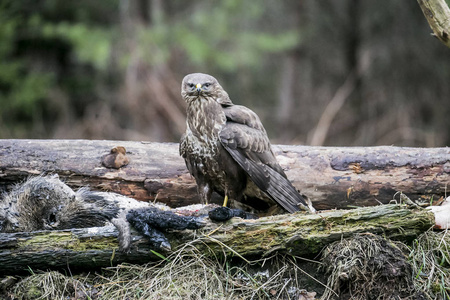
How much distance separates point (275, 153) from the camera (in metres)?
4.57

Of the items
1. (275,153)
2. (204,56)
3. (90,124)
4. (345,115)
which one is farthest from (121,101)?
(275,153)

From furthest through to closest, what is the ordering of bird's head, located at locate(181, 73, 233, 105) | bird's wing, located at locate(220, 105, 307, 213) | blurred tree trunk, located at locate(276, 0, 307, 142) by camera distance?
1. blurred tree trunk, located at locate(276, 0, 307, 142)
2. bird's head, located at locate(181, 73, 233, 105)
3. bird's wing, located at locate(220, 105, 307, 213)

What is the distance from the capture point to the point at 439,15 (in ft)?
11.9

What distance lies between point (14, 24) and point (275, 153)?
247 inches

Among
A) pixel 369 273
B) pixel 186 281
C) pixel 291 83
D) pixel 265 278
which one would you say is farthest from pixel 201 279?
pixel 291 83

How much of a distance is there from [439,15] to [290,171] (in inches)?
66.9

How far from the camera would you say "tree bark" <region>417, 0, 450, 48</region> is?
3615 millimetres

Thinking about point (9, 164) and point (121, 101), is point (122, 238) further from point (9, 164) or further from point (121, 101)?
point (121, 101)

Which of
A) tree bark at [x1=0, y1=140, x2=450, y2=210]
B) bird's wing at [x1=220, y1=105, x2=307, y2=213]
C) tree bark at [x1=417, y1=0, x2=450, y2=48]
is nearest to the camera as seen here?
tree bark at [x1=417, y1=0, x2=450, y2=48]

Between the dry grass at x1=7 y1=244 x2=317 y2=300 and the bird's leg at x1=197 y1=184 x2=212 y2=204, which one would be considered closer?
the dry grass at x1=7 y1=244 x2=317 y2=300

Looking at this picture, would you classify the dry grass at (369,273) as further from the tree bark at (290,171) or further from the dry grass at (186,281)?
the tree bark at (290,171)

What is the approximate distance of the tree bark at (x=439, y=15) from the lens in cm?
362

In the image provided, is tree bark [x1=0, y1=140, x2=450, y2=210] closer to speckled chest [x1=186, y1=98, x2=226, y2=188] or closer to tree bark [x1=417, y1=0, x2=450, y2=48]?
speckled chest [x1=186, y1=98, x2=226, y2=188]

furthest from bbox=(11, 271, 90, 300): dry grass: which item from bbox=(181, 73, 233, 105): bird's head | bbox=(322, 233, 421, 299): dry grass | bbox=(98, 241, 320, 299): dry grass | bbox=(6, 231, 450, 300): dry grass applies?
bbox=(181, 73, 233, 105): bird's head
